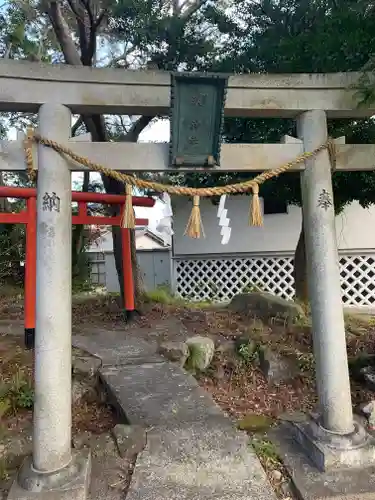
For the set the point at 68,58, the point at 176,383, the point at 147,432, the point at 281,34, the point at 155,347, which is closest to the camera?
the point at 147,432

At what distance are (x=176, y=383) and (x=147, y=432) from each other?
0.97m

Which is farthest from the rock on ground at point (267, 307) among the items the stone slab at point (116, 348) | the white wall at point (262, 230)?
the white wall at point (262, 230)

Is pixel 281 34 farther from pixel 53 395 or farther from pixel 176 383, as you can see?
pixel 53 395

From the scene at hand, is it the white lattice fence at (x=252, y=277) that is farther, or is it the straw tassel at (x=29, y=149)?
the white lattice fence at (x=252, y=277)

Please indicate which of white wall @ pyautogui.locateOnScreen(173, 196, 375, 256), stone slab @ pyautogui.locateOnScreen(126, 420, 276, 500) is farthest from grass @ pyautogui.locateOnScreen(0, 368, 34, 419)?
white wall @ pyautogui.locateOnScreen(173, 196, 375, 256)

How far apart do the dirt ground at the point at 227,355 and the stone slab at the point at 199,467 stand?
23 cm

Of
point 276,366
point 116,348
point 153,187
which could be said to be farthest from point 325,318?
point 116,348

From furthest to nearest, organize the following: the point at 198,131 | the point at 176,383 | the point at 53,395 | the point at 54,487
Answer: the point at 176,383
the point at 198,131
the point at 53,395
the point at 54,487

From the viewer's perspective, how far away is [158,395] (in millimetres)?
3961

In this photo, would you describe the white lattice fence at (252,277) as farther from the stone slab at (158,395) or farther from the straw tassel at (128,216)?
the straw tassel at (128,216)

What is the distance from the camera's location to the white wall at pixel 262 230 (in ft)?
33.5

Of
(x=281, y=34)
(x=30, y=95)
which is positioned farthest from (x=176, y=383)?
(x=281, y=34)

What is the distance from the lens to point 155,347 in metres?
5.44

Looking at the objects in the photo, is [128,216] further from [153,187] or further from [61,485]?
[61,485]
